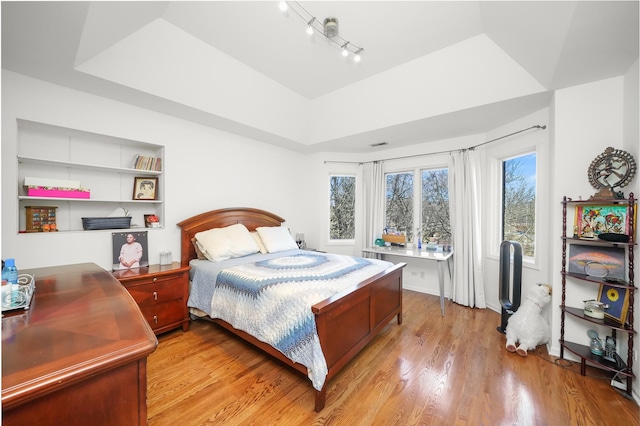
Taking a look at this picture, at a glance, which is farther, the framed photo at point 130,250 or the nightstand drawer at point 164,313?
the framed photo at point 130,250

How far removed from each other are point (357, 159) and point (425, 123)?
161 cm

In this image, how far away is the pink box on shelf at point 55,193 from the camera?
231 centimetres

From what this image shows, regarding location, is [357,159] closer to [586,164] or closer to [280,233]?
[280,233]

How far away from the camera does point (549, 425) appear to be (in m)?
1.69

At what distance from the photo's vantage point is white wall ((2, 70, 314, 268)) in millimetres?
2221

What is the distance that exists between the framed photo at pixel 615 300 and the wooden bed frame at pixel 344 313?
1634 millimetres

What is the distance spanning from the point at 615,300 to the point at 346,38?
330 centimetres

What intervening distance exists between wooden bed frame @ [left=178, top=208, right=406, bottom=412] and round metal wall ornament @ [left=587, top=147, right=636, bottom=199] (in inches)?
70.6

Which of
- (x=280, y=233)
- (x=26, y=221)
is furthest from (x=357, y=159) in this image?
(x=26, y=221)

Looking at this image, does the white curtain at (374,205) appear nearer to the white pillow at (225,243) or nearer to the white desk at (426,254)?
the white desk at (426,254)

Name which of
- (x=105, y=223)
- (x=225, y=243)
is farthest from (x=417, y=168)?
(x=105, y=223)

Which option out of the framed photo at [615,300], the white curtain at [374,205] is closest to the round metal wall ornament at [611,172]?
the framed photo at [615,300]

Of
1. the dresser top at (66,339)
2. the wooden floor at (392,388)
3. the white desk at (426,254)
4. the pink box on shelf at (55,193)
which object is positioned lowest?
the wooden floor at (392,388)

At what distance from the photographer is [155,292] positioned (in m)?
2.60
